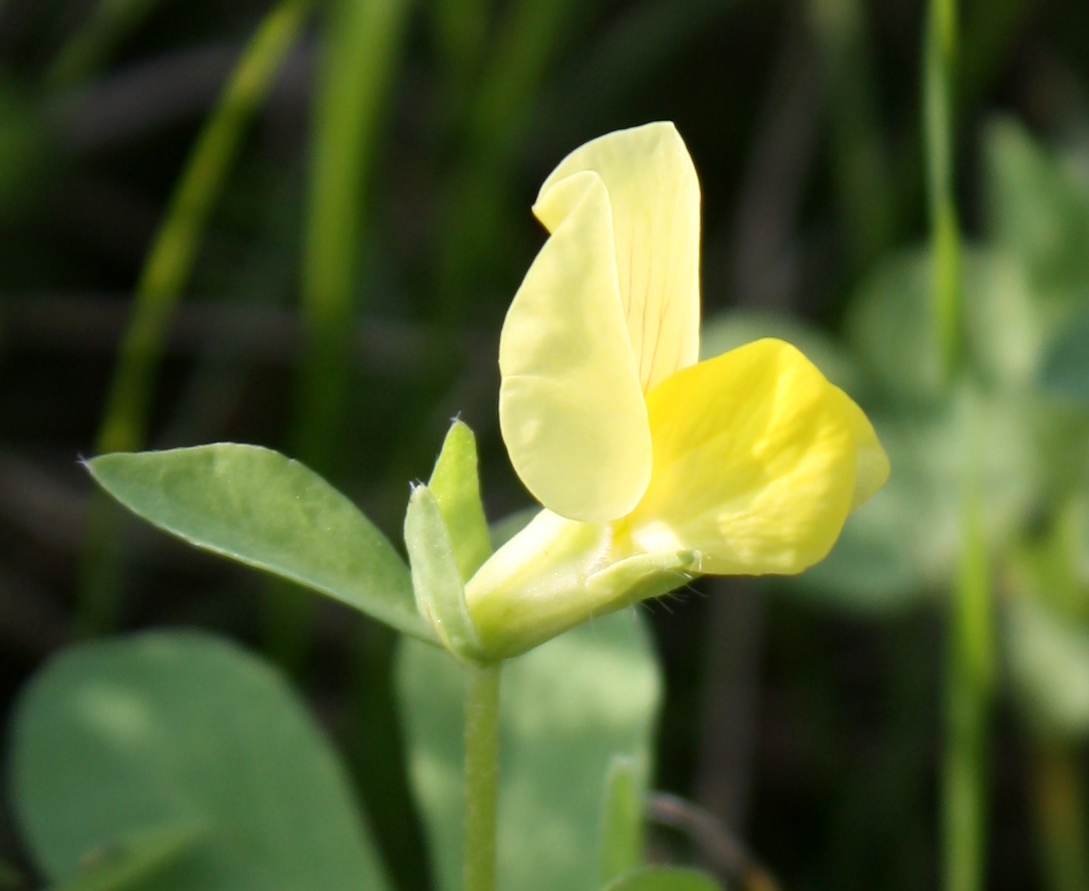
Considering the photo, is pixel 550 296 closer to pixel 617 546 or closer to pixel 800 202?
pixel 617 546

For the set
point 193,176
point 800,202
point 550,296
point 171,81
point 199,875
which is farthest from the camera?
point 800,202

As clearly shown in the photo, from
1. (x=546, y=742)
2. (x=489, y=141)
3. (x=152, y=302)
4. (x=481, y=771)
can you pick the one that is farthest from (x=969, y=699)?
(x=152, y=302)

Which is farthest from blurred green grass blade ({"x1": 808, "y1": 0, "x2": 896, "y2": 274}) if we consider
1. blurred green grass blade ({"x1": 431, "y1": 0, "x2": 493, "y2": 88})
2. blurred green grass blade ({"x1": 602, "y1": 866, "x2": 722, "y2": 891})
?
blurred green grass blade ({"x1": 602, "y1": 866, "x2": 722, "y2": 891})

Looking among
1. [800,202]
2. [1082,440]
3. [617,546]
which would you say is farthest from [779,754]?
[617,546]

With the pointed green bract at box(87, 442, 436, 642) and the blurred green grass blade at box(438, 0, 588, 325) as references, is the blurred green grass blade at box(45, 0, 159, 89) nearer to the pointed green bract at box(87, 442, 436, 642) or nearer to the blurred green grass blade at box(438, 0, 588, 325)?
the blurred green grass blade at box(438, 0, 588, 325)

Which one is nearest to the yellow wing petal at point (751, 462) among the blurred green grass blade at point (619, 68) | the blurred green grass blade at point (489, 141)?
the blurred green grass blade at point (489, 141)

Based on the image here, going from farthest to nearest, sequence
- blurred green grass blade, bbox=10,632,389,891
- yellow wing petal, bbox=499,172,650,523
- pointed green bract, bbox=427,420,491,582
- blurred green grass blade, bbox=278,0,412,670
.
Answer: blurred green grass blade, bbox=278,0,412,670 < blurred green grass blade, bbox=10,632,389,891 < pointed green bract, bbox=427,420,491,582 < yellow wing petal, bbox=499,172,650,523

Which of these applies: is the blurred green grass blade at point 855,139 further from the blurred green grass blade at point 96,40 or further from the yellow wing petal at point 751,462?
the yellow wing petal at point 751,462
